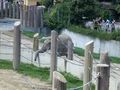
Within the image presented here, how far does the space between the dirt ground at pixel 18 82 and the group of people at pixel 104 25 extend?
13.3 meters

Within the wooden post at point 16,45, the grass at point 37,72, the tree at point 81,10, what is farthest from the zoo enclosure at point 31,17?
the wooden post at point 16,45

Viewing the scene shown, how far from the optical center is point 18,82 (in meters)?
13.2

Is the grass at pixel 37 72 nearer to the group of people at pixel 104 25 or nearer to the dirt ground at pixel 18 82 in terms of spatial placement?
the dirt ground at pixel 18 82

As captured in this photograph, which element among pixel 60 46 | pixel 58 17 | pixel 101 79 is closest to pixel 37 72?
pixel 60 46

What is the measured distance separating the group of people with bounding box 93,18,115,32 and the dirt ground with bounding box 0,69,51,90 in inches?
523

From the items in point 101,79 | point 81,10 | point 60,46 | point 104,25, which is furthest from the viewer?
point 81,10

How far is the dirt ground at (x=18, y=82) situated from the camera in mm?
12688

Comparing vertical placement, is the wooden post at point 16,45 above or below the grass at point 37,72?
above

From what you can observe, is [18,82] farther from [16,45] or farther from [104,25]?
[104,25]

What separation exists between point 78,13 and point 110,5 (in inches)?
144

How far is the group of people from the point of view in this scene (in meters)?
27.3

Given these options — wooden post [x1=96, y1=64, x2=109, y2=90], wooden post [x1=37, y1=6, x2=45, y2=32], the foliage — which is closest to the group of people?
the foliage

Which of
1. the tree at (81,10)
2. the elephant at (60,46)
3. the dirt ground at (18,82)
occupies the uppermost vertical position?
the elephant at (60,46)

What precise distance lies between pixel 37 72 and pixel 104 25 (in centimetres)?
1336
